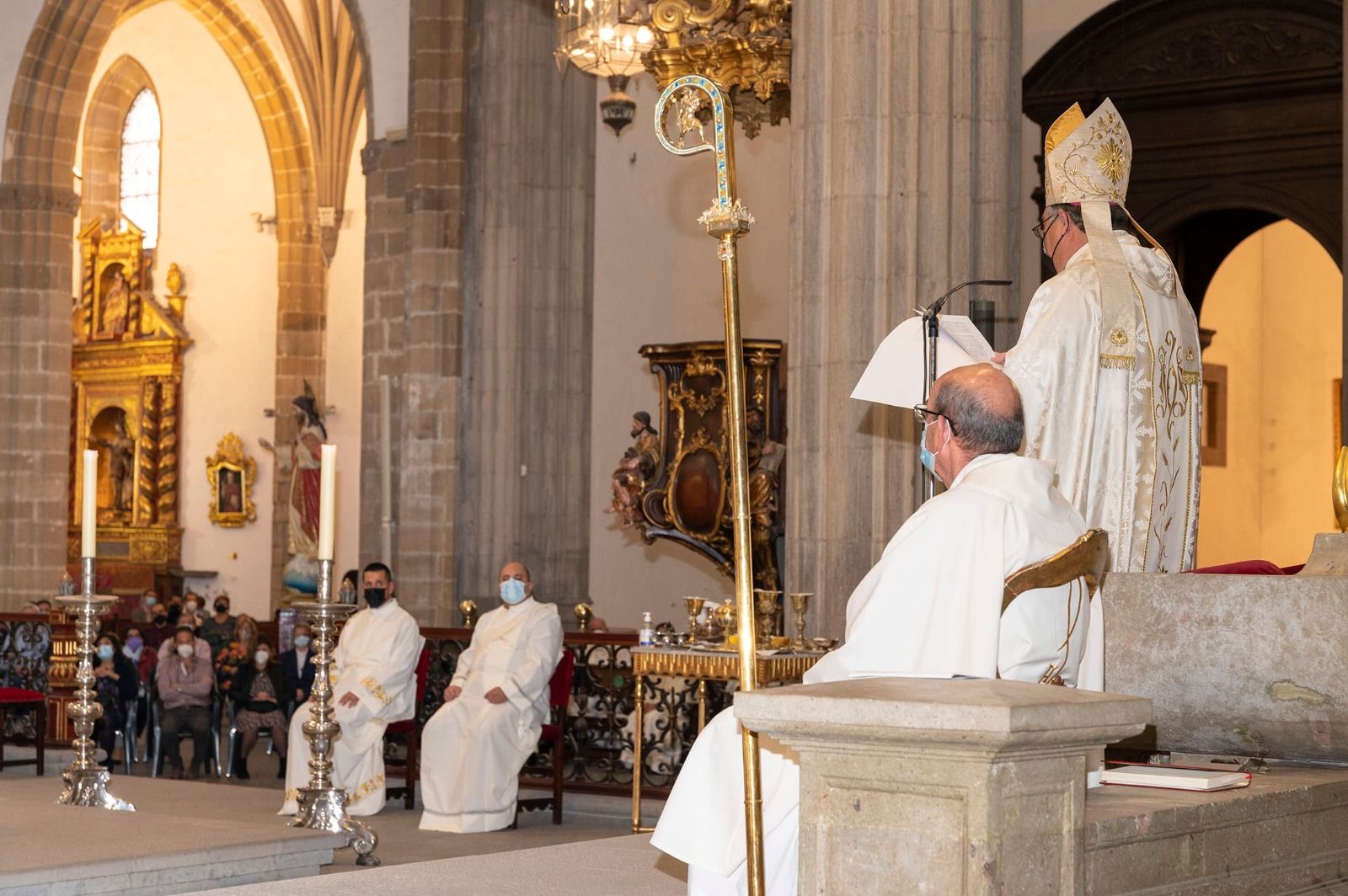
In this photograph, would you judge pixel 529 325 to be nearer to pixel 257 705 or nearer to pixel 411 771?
pixel 257 705

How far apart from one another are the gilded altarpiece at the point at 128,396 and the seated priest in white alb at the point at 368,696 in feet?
48.3

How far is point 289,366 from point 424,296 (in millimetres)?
9717

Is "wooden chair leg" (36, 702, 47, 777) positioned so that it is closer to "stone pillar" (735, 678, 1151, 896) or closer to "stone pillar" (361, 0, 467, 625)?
"stone pillar" (361, 0, 467, 625)

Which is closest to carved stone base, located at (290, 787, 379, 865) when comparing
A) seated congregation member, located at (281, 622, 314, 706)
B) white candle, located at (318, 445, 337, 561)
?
white candle, located at (318, 445, 337, 561)

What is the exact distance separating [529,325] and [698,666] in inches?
233

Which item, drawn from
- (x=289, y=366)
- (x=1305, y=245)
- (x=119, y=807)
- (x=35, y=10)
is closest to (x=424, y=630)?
(x=119, y=807)

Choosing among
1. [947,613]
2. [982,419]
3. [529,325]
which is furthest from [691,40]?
[947,613]

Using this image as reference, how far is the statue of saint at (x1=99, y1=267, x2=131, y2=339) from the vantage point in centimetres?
2547

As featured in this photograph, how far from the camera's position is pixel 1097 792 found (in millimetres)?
3723

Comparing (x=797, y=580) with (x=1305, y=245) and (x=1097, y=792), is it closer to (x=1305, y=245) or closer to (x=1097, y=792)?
(x=1097, y=792)

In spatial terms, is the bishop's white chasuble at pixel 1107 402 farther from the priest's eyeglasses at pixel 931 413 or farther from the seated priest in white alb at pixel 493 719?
the seated priest in white alb at pixel 493 719

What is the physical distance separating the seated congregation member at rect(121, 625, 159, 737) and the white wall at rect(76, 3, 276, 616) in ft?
33.5

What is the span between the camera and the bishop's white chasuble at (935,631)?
3699mm

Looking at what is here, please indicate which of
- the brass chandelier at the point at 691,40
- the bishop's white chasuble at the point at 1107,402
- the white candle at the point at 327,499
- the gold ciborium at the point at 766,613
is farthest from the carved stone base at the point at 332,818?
the brass chandelier at the point at 691,40
